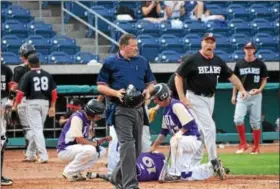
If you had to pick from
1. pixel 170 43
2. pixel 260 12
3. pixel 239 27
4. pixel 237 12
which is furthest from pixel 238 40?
pixel 170 43

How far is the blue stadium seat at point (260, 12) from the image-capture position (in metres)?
22.1

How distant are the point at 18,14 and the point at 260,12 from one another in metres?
6.33

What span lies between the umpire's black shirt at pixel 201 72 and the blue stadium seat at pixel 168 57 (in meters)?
7.81

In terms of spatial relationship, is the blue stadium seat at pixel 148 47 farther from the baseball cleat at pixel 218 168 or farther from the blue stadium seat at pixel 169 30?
the baseball cleat at pixel 218 168

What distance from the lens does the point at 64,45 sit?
19172mm

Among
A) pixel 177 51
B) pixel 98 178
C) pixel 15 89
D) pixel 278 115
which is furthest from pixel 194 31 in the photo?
pixel 98 178

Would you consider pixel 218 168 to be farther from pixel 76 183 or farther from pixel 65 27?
pixel 65 27

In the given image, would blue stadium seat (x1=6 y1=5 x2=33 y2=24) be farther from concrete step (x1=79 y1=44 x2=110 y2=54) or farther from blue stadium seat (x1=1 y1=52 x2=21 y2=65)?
blue stadium seat (x1=1 y1=52 x2=21 y2=65)

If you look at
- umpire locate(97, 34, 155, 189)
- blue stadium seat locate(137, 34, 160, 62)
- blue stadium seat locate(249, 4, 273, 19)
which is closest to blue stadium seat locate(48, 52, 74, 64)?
blue stadium seat locate(137, 34, 160, 62)

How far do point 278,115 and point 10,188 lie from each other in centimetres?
1135

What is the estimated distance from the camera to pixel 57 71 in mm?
18109

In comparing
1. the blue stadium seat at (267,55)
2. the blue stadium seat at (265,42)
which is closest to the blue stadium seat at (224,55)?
the blue stadium seat at (267,55)

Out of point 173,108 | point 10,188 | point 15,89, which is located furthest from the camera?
point 15,89

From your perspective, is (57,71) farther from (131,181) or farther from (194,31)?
(131,181)
